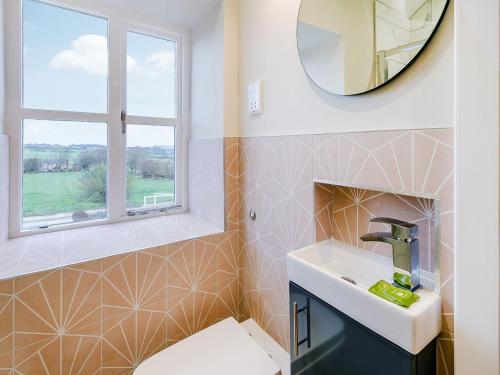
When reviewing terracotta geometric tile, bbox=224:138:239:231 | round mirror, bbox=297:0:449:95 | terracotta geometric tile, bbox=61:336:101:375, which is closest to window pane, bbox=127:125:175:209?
terracotta geometric tile, bbox=224:138:239:231

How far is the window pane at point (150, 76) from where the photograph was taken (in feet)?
5.32

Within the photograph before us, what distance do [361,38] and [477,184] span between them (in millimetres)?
560

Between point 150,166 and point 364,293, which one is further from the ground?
point 150,166

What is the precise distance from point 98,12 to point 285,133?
52.7 inches

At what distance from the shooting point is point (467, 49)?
546mm

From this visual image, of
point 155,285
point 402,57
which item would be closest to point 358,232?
point 402,57

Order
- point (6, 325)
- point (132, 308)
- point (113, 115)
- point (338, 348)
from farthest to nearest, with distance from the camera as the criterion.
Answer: point (113, 115)
point (132, 308)
point (6, 325)
point (338, 348)

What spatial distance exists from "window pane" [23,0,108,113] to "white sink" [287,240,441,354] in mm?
1487

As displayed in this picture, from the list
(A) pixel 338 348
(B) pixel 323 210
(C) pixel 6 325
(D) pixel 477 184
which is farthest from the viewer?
(B) pixel 323 210

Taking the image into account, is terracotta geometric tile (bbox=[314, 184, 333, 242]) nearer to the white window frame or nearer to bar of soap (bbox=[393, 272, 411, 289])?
bar of soap (bbox=[393, 272, 411, 289])

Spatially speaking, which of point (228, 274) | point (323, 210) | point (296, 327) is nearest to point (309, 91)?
point (323, 210)

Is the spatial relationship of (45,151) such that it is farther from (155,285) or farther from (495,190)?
(495,190)

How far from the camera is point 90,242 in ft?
4.16

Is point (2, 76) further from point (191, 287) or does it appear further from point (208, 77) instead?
point (191, 287)
